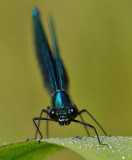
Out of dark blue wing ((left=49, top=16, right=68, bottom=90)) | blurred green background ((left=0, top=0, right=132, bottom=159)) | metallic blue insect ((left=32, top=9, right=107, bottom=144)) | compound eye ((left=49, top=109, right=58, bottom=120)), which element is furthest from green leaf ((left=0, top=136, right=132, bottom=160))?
blurred green background ((left=0, top=0, right=132, bottom=159))

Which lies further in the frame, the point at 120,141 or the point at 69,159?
the point at 69,159

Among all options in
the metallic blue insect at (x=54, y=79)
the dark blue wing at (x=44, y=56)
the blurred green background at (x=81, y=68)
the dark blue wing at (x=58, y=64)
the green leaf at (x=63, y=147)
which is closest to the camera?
the green leaf at (x=63, y=147)

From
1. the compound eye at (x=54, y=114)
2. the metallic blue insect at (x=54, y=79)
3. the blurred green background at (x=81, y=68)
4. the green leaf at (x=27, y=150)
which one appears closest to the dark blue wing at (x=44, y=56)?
the metallic blue insect at (x=54, y=79)

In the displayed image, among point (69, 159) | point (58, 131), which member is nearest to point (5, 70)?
point (58, 131)

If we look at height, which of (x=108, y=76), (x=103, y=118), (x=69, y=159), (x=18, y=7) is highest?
(x=18, y=7)

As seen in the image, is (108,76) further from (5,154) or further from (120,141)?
(5,154)

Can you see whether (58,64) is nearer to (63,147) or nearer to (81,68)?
(81,68)

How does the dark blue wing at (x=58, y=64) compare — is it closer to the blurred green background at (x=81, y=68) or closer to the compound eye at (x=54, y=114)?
the compound eye at (x=54, y=114)
